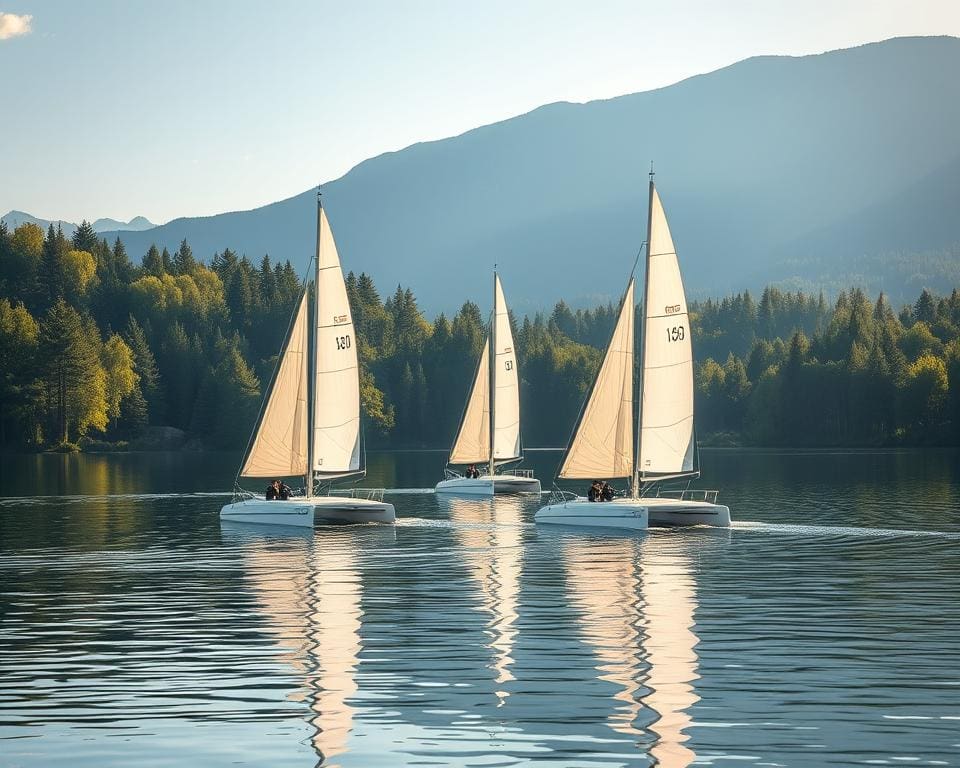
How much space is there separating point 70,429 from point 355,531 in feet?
463

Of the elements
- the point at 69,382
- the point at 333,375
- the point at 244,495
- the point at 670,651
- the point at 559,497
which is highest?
the point at 69,382

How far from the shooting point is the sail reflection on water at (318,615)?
23938 mm

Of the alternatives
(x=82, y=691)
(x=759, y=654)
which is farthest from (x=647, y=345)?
(x=82, y=691)

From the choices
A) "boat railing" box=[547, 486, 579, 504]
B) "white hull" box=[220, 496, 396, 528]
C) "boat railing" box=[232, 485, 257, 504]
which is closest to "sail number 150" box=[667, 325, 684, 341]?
"boat railing" box=[547, 486, 579, 504]

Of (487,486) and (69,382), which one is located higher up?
(69,382)

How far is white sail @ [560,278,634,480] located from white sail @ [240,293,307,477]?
504 inches

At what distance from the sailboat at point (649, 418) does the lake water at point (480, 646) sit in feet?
4.64

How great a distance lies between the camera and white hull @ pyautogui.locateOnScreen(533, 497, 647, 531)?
60344 mm

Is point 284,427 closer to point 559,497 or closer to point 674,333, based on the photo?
point 674,333

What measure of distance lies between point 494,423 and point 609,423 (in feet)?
105

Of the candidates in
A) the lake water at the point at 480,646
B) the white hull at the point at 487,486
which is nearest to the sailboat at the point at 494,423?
the white hull at the point at 487,486

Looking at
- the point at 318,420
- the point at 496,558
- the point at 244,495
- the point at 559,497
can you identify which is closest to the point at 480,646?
the point at 496,558

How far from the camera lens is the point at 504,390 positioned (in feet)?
317

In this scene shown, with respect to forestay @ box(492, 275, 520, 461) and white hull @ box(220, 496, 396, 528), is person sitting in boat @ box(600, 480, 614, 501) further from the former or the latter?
forestay @ box(492, 275, 520, 461)
